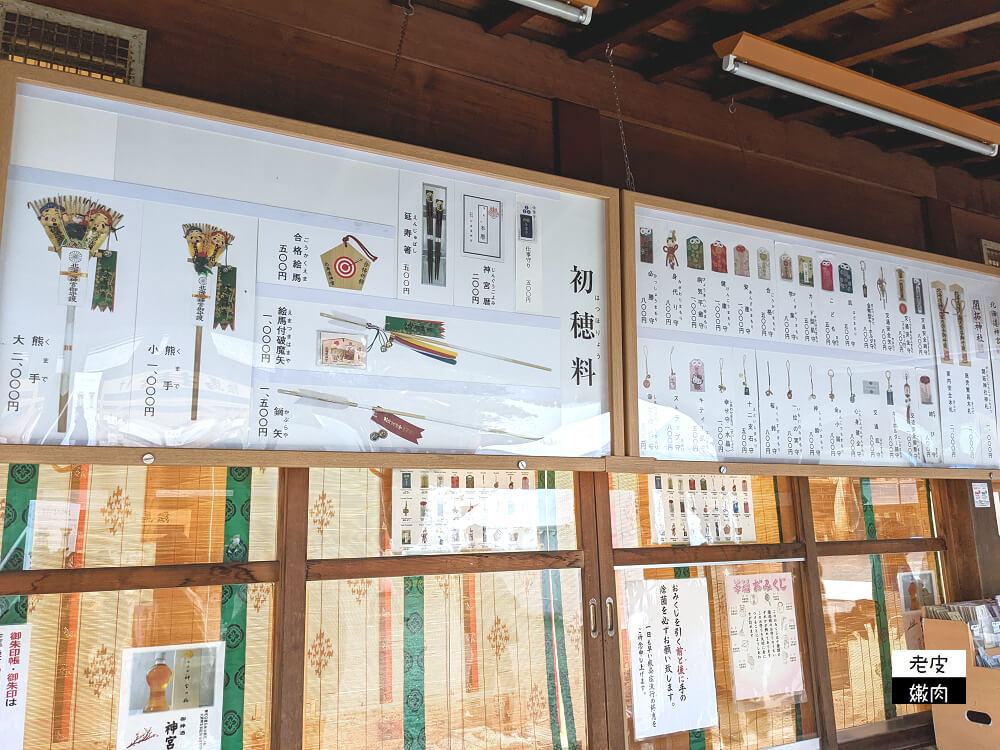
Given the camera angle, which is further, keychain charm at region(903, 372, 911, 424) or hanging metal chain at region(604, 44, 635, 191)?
keychain charm at region(903, 372, 911, 424)

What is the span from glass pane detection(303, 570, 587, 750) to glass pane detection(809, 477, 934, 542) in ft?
3.50

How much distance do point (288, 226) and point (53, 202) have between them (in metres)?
0.50

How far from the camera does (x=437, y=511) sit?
2.08 m

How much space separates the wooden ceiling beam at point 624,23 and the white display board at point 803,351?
1.75ft

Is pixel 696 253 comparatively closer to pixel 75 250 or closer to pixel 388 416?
pixel 388 416

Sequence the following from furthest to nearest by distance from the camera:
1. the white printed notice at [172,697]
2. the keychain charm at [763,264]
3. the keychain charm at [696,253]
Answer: the keychain charm at [763,264]
the keychain charm at [696,253]
the white printed notice at [172,697]

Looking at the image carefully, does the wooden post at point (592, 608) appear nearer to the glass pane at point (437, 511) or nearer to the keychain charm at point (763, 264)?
the glass pane at point (437, 511)

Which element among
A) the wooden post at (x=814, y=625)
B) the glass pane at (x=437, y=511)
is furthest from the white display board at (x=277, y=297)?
the wooden post at (x=814, y=625)

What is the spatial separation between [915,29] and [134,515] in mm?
2586

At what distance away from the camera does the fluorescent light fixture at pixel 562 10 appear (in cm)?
186

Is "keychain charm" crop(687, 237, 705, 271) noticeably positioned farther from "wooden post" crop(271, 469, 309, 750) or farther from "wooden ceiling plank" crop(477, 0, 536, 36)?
"wooden post" crop(271, 469, 309, 750)

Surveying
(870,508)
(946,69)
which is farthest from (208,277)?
(946,69)

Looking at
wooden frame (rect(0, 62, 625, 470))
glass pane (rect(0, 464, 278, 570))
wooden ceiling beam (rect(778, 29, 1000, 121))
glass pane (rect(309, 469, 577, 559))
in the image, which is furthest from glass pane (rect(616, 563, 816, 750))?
wooden ceiling beam (rect(778, 29, 1000, 121))

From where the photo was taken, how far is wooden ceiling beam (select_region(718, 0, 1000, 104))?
7.45 ft
